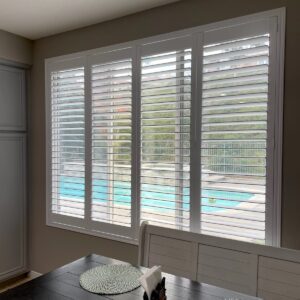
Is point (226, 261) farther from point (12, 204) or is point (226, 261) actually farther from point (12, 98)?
point (12, 98)

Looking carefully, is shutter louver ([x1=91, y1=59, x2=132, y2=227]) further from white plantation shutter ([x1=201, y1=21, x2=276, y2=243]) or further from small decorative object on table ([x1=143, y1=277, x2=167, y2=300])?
small decorative object on table ([x1=143, y1=277, x2=167, y2=300])

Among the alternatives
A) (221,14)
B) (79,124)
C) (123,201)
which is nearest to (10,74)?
(79,124)

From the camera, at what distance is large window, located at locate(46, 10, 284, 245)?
2.02 m

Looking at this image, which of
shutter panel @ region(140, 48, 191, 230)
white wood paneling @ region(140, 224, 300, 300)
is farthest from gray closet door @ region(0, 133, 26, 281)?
white wood paneling @ region(140, 224, 300, 300)

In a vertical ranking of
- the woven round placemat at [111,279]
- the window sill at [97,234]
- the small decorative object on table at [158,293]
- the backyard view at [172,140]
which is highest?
the backyard view at [172,140]

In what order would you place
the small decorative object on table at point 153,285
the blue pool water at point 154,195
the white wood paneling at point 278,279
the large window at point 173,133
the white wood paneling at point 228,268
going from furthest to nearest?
the blue pool water at point 154,195
the large window at point 173,133
the white wood paneling at point 228,268
the white wood paneling at point 278,279
the small decorative object on table at point 153,285

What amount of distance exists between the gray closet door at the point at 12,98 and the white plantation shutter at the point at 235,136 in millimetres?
2045

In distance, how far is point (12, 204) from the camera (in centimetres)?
319

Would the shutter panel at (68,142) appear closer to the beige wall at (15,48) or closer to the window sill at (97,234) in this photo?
the window sill at (97,234)

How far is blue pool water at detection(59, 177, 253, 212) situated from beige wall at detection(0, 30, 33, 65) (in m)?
1.30

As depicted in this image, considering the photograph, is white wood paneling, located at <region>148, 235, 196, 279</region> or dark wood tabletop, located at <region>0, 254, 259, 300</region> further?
white wood paneling, located at <region>148, 235, 196, 279</region>

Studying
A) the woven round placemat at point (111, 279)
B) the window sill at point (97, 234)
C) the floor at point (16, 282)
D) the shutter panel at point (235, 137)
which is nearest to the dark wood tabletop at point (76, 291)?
the woven round placemat at point (111, 279)

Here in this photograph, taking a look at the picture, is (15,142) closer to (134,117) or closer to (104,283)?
(134,117)

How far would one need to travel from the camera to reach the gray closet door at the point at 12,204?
3.12 metres
